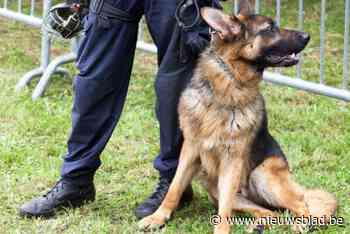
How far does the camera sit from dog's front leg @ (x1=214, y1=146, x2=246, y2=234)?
4.05 metres

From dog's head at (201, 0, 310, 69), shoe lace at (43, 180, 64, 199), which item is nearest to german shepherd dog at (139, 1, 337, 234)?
dog's head at (201, 0, 310, 69)

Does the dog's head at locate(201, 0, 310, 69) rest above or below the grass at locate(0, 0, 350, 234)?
above

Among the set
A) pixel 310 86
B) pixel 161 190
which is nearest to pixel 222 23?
pixel 161 190

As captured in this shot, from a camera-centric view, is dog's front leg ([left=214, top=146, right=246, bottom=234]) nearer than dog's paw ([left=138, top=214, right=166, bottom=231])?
Yes

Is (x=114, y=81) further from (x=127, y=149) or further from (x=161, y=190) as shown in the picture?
(x=127, y=149)

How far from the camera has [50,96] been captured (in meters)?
6.65

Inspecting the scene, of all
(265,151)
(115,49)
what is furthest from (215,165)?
(115,49)

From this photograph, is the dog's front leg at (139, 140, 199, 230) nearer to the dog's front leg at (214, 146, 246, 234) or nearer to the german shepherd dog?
the german shepherd dog

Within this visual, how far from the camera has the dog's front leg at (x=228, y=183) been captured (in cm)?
405

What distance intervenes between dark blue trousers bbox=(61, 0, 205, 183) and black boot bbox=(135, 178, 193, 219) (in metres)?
0.08

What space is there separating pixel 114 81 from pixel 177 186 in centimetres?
73

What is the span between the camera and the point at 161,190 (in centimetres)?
446

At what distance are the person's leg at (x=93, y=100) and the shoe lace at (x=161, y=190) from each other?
16.1 inches

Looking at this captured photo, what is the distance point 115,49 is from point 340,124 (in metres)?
2.70
